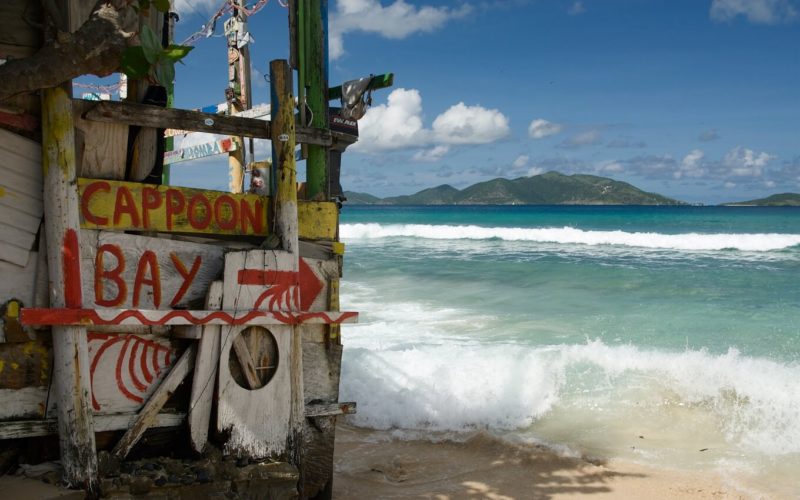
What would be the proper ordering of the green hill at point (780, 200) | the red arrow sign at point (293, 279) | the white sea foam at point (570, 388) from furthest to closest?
the green hill at point (780, 200)
the white sea foam at point (570, 388)
the red arrow sign at point (293, 279)

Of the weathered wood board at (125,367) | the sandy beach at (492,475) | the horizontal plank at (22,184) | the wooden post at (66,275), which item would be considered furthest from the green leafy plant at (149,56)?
the sandy beach at (492,475)

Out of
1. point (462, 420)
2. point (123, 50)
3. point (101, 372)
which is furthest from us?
point (462, 420)

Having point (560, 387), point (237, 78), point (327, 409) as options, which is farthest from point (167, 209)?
point (560, 387)

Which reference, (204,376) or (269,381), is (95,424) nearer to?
(204,376)

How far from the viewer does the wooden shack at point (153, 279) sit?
3.41m

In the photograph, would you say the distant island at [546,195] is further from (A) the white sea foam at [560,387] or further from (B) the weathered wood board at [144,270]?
(B) the weathered wood board at [144,270]

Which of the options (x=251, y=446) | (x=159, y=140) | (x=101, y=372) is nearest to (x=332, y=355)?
(x=251, y=446)

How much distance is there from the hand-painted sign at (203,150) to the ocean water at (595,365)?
3.44m

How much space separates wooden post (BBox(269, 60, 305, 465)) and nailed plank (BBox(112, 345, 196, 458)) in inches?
24.4

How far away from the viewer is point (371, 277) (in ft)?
65.6

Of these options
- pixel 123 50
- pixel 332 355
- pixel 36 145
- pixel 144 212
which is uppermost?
pixel 123 50

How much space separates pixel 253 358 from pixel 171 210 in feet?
3.30

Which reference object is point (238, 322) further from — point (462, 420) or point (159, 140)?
point (462, 420)

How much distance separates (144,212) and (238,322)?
0.83m
